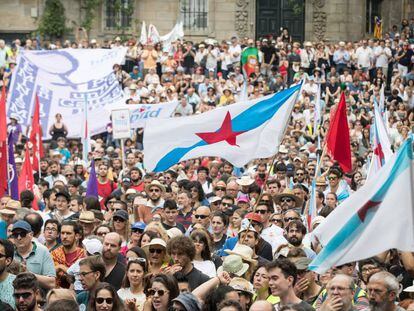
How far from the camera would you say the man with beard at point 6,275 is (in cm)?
1245

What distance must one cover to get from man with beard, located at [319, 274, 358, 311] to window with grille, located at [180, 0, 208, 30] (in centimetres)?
4000

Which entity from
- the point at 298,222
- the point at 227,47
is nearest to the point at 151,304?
the point at 298,222

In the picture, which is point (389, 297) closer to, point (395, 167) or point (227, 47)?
point (395, 167)

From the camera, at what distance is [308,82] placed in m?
37.0

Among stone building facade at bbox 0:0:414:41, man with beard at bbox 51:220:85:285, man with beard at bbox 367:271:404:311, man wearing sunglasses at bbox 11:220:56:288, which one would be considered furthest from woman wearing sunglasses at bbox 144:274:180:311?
stone building facade at bbox 0:0:414:41

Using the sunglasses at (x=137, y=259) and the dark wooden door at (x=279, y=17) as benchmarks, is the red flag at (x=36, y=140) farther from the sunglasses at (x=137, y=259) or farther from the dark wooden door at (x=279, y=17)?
the dark wooden door at (x=279, y=17)

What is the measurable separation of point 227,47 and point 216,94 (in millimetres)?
4556

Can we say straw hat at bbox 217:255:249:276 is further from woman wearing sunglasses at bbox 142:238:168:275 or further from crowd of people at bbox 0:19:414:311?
woman wearing sunglasses at bbox 142:238:168:275

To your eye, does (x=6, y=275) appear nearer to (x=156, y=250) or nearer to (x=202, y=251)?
(x=156, y=250)

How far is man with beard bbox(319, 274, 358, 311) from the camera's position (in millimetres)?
11312

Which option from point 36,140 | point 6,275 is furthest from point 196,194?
point 6,275

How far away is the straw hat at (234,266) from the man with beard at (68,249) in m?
1.87

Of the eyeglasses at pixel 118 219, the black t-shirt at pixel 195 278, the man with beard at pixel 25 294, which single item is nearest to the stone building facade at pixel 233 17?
the eyeglasses at pixel 118 219

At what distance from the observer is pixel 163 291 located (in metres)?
12.0
